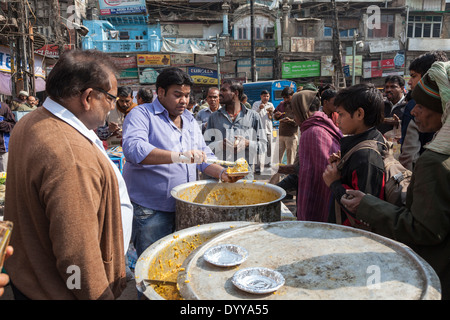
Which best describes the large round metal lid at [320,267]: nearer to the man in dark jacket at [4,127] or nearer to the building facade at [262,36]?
the man in dark jacket at [4,127]

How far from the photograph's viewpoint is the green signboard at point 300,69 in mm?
24328

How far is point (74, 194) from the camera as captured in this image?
1.14 meters

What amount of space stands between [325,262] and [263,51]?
2547 cm

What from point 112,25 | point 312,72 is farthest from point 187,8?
point 312,72

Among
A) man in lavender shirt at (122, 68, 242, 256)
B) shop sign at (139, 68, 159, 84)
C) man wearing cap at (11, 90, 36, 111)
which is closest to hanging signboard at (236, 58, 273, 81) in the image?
shop sign at (139, 68, 159, 84)

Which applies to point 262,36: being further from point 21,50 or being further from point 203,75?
point 21,50

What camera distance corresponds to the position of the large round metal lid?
1150mm

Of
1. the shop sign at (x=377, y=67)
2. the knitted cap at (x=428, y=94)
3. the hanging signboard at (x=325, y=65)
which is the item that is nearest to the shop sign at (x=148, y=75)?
the hanging signboard at (x=325, y=65)

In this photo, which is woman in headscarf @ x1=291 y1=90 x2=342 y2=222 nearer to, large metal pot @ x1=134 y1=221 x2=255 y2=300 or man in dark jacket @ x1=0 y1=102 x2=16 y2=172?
large metal pot @ x1=134 y1=221 x2=255 y2=300

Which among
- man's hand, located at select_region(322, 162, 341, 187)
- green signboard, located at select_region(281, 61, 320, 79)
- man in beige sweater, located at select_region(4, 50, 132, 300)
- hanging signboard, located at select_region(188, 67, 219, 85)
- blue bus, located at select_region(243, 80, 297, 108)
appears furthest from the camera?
green signboard, located at select_region(281, 61, 320, 79)

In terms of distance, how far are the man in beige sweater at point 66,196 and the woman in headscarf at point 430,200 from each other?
46.5 inches

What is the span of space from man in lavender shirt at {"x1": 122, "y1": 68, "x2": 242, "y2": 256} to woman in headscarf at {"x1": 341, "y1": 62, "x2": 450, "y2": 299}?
3.97 ft

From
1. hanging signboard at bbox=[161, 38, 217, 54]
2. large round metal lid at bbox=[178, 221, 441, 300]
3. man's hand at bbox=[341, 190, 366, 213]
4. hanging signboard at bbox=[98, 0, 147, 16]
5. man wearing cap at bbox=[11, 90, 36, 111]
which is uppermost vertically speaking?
hanging signboard at bbox=[98, 0, 147, 16]
